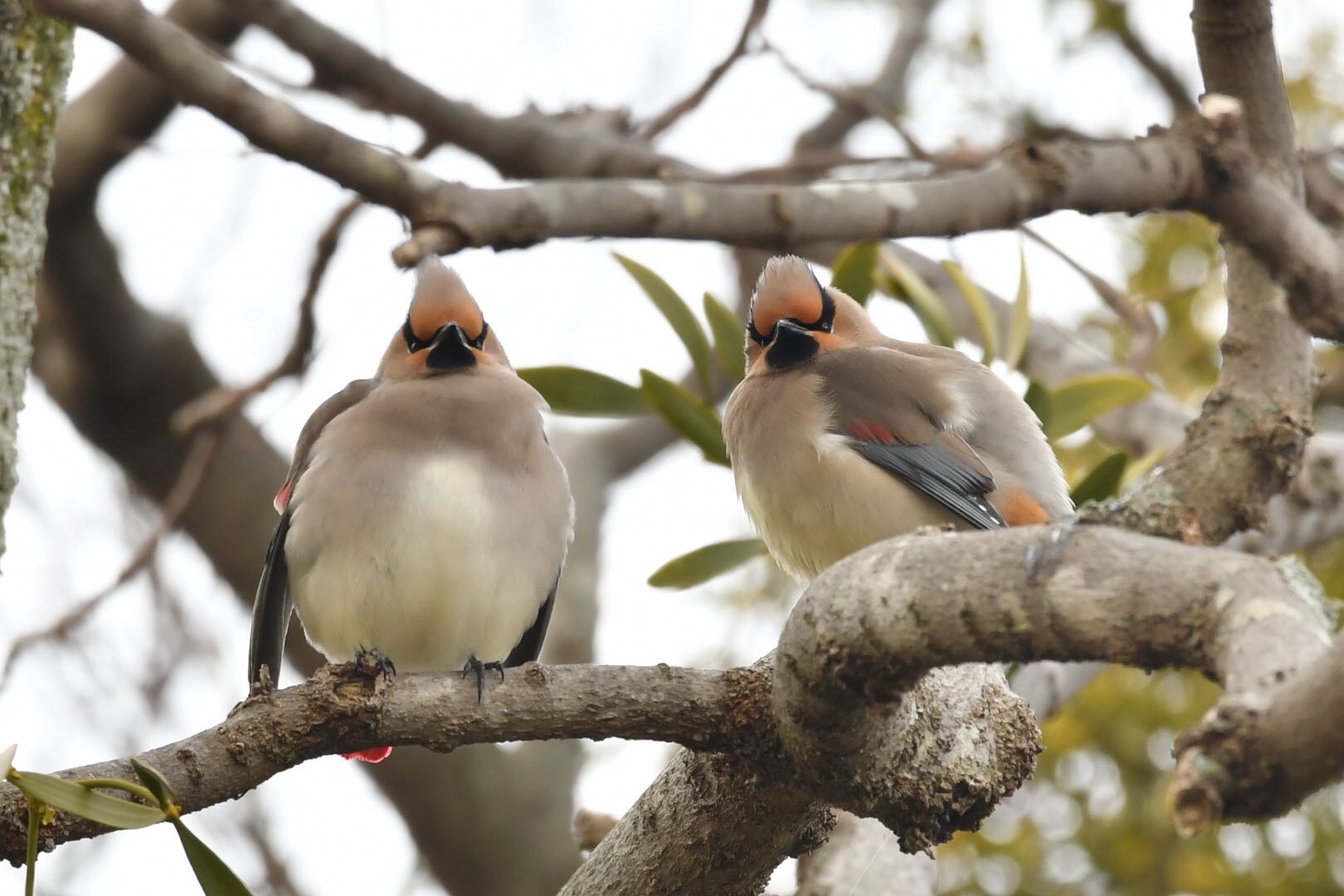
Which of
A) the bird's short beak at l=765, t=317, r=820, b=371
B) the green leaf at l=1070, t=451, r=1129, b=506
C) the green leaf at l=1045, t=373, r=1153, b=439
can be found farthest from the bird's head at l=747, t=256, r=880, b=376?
the green leaf at l=1070, t=451, r=1129, b=506

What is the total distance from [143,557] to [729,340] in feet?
5.03

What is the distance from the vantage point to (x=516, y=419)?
3332 mm

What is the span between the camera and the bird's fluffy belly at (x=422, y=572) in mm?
3074

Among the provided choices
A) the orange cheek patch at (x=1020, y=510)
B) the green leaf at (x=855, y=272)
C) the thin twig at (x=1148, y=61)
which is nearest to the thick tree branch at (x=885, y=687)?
the orange cheek patch at (x=1020, y=510)

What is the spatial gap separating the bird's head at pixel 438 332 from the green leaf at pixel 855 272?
907 millimetres

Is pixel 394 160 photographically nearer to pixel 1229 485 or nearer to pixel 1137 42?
pixel 1229 485

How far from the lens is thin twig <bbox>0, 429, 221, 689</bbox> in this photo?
3676mm

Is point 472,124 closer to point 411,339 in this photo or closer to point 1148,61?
point 411,339

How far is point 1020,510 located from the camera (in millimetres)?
3375

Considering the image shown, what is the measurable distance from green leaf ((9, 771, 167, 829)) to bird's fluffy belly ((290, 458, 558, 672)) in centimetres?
129

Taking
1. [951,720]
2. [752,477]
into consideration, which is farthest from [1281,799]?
[752,477]

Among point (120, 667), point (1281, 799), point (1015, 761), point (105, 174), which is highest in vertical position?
point (105, 174)

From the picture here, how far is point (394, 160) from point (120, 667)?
343 centimetres

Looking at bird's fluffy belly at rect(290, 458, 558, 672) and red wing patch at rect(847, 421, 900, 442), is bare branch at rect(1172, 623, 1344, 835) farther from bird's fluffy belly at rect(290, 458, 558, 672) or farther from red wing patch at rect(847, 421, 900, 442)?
red wing patch at rect(847, 421, 900, 442)
